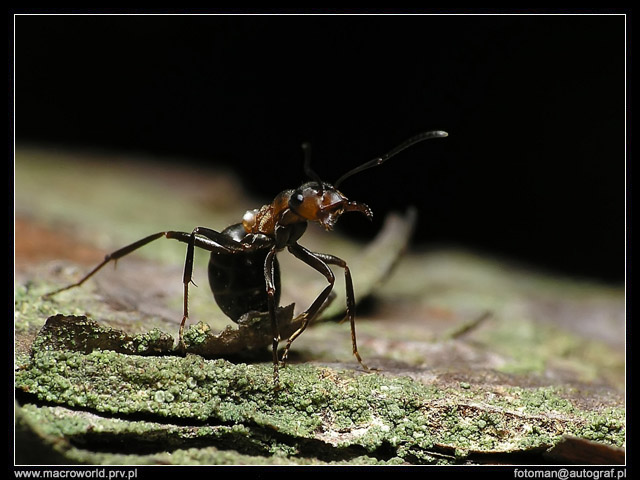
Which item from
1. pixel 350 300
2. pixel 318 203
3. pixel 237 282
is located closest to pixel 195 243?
pixel 237 282

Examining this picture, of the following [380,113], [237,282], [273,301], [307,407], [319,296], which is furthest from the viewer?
[380,113]

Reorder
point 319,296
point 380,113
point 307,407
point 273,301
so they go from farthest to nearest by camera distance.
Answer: point 380,113
point 319,296
point 273,301
point 307,407

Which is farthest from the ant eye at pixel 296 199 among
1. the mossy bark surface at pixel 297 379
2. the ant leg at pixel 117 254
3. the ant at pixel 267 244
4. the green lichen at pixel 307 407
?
the green lichen at pixel 307 407

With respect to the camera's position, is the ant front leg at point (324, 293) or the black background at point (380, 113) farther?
the black background at point (380, 113)

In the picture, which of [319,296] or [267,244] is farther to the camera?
[267,244]

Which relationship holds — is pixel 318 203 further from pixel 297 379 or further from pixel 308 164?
pixel 297 379

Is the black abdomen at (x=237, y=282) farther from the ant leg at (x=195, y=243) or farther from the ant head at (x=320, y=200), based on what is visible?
the ant head at (x=320, y=200)
